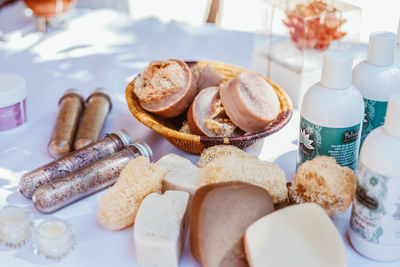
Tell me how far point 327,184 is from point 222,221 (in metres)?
0.14

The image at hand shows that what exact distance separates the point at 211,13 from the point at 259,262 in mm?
1277

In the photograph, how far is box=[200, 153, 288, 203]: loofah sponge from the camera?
1.88 feet

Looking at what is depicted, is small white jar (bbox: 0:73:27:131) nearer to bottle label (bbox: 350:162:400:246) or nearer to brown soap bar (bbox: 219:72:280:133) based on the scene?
brown soap bar (bbox: 219:72:280:133)

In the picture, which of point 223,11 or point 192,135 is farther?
point 223,11

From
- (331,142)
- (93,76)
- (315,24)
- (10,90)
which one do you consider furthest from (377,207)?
(93,76)

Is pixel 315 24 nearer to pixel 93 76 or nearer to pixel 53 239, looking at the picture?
pixel 93 76

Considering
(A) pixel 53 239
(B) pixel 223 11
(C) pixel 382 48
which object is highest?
(C) pixel 382 48

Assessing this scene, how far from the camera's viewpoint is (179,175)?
0.64m

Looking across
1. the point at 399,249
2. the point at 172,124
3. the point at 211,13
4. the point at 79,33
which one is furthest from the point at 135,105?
the point at 211,13

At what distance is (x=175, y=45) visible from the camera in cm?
121

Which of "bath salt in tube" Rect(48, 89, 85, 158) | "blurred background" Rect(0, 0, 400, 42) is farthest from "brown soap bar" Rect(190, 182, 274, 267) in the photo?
"blurred background" Rect(0, 0, 400, 42)

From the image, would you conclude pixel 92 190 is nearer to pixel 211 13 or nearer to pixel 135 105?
pixel 135 105

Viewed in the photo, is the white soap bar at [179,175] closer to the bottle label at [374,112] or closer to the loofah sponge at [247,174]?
the loofah sponge at [247,174]

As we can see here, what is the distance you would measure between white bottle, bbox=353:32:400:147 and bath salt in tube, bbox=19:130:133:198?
0.38m
